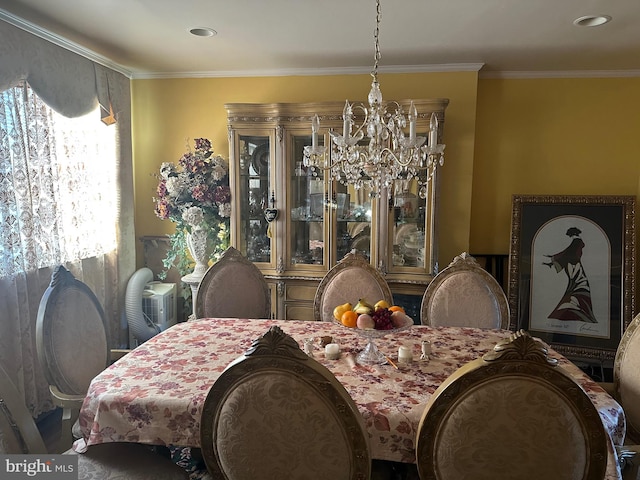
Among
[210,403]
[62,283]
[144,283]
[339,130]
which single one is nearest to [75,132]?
[144,283]

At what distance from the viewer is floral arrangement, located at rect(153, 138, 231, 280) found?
3.33 metres

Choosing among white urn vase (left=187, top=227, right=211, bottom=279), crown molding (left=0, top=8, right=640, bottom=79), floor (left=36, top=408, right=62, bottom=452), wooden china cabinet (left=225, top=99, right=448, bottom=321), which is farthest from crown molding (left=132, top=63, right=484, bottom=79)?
floor (left=36, top=408, right=62, bottom=452)

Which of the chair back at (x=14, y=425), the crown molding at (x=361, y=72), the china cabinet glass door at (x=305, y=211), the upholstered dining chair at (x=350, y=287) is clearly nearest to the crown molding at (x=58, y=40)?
the crown molding at (x=361, y=72)

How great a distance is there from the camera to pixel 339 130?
3.18 m

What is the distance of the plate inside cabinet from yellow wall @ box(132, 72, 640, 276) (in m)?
0.43

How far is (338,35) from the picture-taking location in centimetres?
263

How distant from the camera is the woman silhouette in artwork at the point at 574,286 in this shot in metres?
3.30

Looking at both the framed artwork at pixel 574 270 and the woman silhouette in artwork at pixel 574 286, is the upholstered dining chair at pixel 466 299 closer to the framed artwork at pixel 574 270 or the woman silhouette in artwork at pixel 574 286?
the framed artwork at pixel 574 270

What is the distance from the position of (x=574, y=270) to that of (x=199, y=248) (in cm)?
292

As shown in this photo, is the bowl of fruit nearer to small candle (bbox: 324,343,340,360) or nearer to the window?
A: small candle (bbox: 324,343,340,360)

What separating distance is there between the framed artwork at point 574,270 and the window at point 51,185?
125 inches

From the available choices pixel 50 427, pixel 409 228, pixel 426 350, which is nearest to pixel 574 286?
pixel 409 228

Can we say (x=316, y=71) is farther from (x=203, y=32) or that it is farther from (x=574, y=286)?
(x=574, y=286)

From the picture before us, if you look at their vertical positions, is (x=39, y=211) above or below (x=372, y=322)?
above
